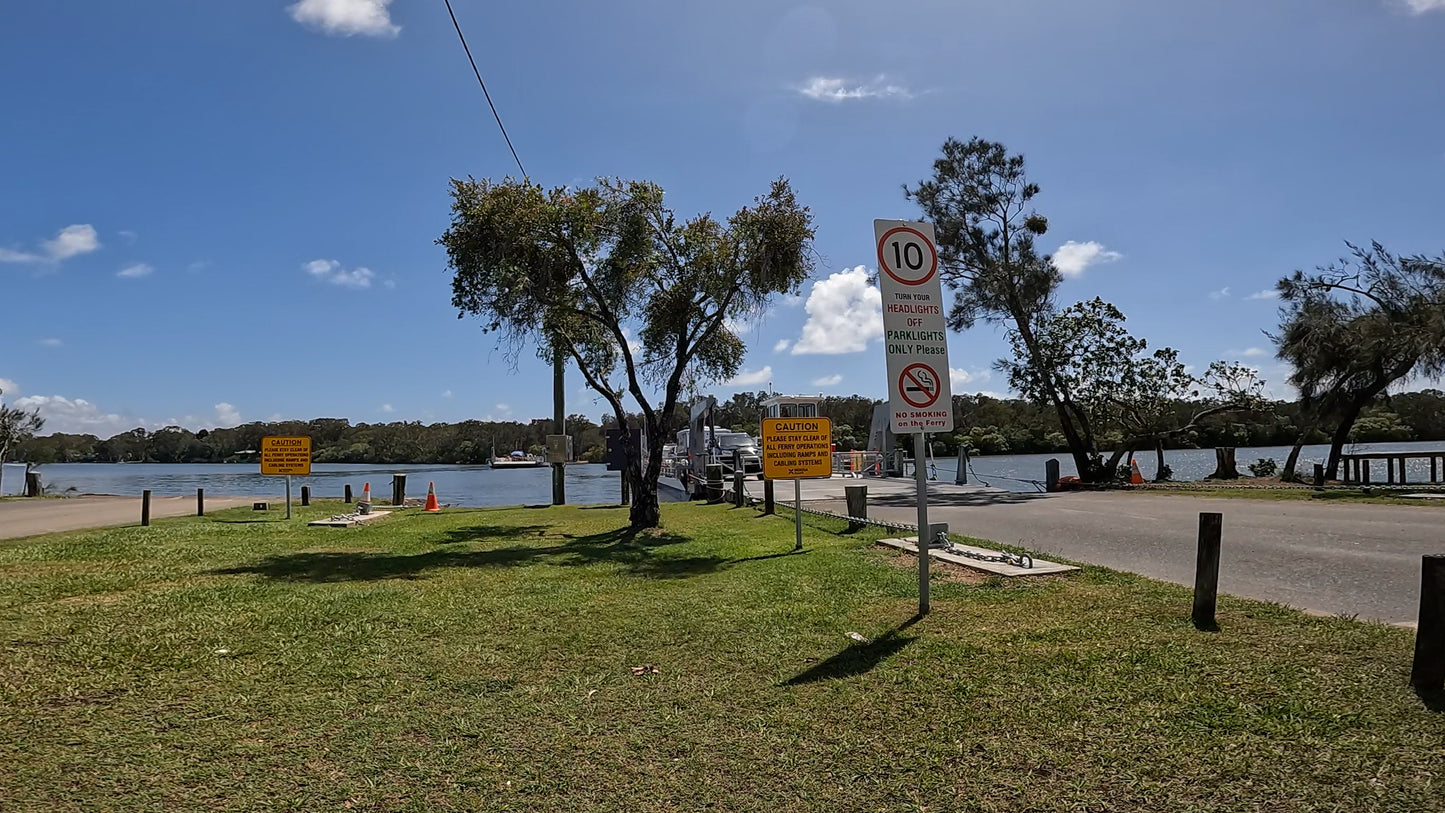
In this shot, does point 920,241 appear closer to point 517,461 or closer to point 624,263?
point 624,263

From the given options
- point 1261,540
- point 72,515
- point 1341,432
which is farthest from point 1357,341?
point 72,515

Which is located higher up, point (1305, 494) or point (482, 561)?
point (1305, 494)

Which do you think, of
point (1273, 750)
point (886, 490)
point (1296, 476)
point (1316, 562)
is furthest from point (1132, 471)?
point (1273, 750)

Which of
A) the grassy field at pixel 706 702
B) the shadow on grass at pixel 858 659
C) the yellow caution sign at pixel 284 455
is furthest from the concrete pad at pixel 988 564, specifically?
the yellow caution sign at pixel 284 455

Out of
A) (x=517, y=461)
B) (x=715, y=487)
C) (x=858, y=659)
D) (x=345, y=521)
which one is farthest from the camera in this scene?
(x=517, y=461)

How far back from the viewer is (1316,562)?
27.8ft

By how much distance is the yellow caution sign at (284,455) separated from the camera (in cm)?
1959

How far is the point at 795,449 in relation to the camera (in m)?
12.6

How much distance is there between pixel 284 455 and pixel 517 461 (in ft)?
227

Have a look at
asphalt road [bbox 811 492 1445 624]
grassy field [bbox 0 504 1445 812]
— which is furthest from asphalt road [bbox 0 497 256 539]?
asphalt road [bbox 811 492 1445 624]

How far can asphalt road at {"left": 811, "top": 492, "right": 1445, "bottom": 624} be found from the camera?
6.98 m

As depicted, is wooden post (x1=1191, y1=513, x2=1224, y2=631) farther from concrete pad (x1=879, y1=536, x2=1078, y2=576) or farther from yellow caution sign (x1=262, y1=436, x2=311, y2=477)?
yellow caution sign (x1=262, y1=436, x2=311, y2=477)

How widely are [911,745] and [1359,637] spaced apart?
3.14 metres

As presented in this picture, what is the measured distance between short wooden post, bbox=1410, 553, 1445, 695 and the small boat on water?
249ft
